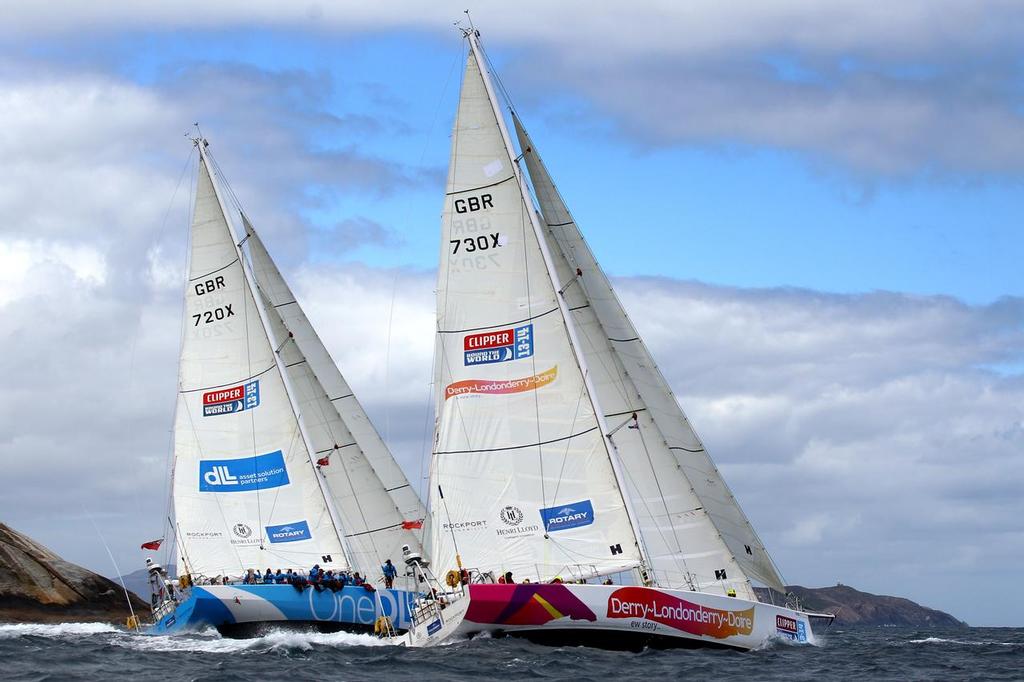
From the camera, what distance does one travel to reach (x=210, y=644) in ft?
121

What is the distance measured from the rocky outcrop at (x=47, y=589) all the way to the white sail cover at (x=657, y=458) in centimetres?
2779

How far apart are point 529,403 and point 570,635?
17.6ft

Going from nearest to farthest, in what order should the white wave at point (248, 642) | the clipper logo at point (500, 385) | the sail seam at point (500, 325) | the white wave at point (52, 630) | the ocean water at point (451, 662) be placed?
the ocean water at point (451, 662)
the clipper logo at point (500, 385)
the sail seam at point (500, 325)
the white wave at point (248, 642)
the white wave at point (52, 630)

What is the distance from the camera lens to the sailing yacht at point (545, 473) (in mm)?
30047

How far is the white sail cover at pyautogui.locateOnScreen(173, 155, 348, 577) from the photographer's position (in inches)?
1597

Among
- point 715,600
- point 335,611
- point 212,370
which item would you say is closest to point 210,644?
point 335,611

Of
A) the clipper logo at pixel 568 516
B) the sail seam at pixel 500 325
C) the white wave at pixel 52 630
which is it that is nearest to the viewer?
the clipper logo at pixel 568 516

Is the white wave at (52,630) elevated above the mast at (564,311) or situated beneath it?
situated beneath

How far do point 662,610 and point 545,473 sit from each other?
421 centimetres

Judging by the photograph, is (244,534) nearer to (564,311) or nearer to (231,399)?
(231,399)

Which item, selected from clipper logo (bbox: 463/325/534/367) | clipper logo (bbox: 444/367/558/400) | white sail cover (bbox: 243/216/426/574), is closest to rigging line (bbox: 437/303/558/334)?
clipper logo (bbox: 463/325/534/367)

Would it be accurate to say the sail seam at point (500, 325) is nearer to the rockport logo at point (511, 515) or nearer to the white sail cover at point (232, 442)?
the rockport logo at point (511, 515)

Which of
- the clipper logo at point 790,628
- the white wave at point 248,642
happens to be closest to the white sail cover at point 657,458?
the clipper logo at point 790,628

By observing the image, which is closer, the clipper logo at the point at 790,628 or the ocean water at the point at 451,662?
the ocean water at the point at 451,662
